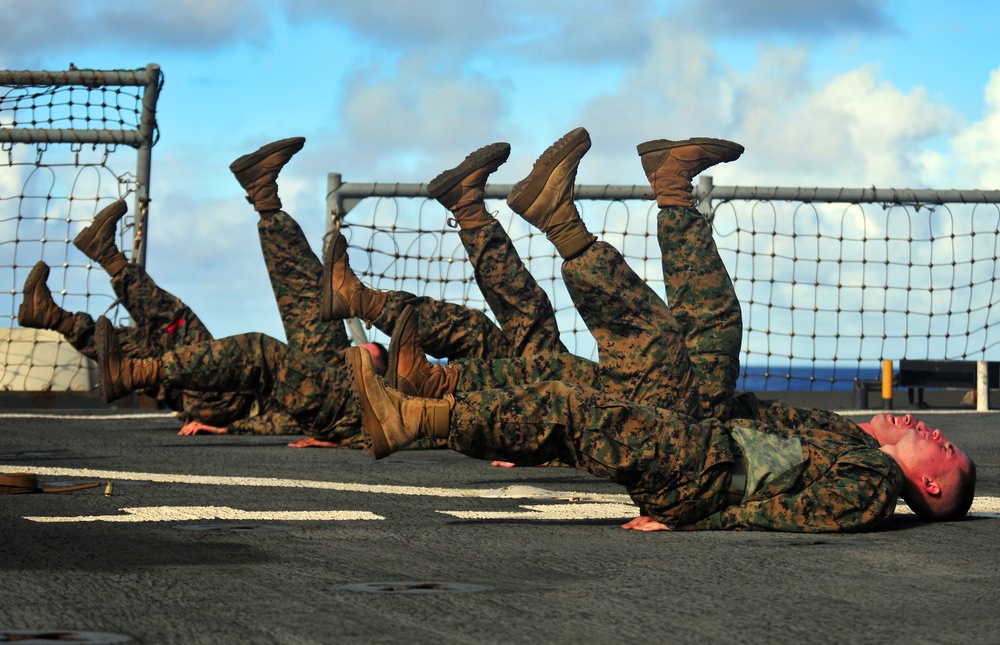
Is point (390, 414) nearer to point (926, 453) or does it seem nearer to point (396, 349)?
point (396, 349)

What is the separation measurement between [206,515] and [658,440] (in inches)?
66.8

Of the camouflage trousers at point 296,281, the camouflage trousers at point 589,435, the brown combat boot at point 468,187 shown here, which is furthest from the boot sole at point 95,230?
the camouflage trousers at point 589,435

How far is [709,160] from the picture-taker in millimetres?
6773

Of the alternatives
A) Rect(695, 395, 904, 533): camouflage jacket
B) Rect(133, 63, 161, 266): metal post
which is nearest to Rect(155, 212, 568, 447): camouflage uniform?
Rect(695, 395, 904, 533): camouflage jacket

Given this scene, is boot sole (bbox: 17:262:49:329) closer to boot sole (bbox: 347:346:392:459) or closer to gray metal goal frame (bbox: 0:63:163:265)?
gray metal goal frame (bbox: 0:63:163:265)

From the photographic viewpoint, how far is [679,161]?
6.71 meters

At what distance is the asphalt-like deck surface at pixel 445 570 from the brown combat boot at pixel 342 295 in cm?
137

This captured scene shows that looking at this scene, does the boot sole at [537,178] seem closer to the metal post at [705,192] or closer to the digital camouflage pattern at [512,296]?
the digital camouflage pattern at [512,296]

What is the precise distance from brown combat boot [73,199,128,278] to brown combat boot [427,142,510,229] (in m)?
3.44

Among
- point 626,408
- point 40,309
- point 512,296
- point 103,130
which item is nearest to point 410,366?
point 626,408

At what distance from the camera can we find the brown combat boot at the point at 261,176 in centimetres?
953

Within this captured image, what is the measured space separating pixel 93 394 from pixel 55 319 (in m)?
4.18

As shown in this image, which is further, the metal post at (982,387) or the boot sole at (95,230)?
the metal post at (982,387)

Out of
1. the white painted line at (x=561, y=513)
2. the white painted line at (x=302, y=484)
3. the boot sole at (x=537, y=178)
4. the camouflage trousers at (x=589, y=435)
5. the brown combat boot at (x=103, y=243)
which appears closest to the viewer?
the camouflage trousers at (x=589, y=435)
